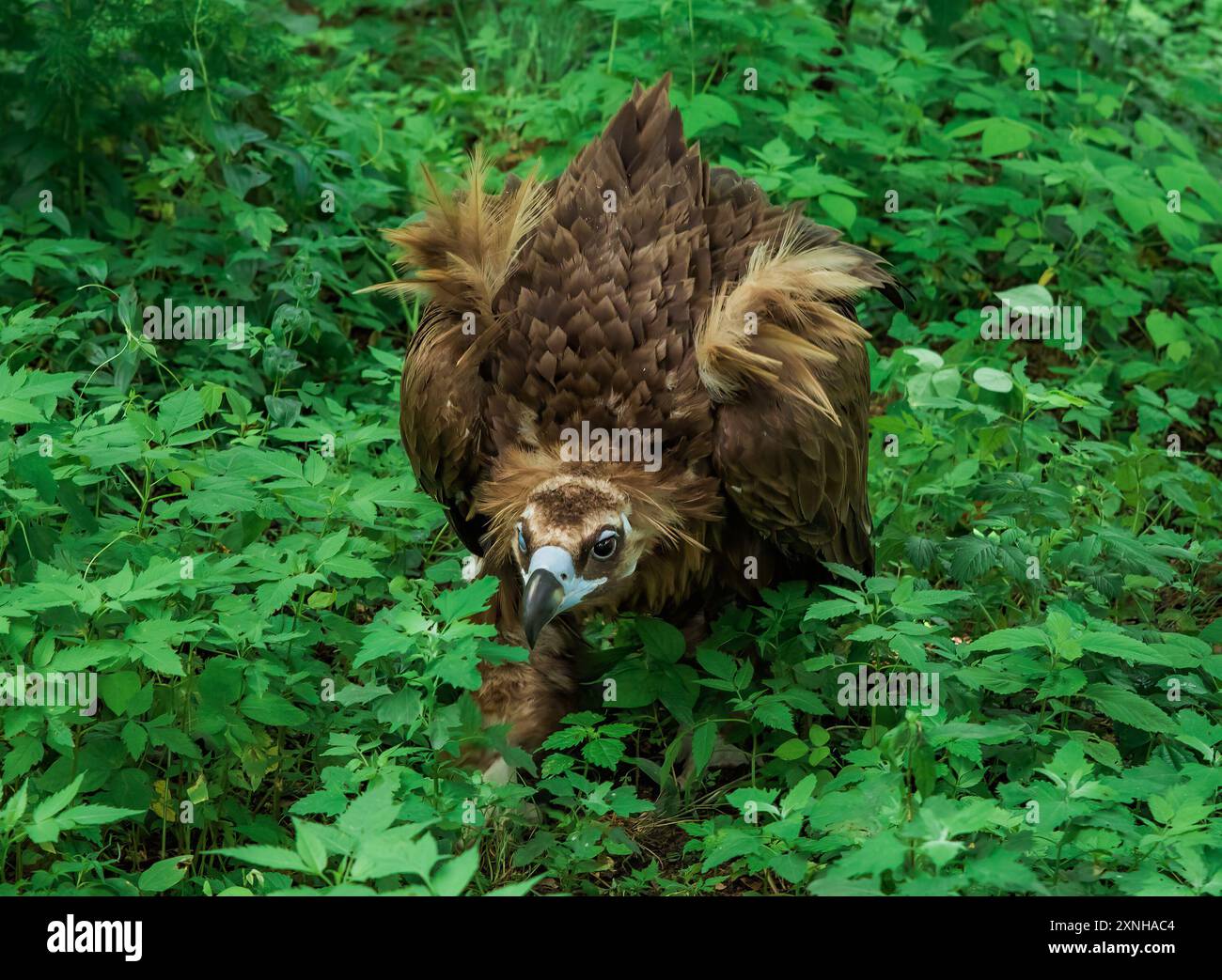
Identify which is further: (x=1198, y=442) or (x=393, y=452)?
(x=1198, y=442)

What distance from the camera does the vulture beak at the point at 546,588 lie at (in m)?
3.90

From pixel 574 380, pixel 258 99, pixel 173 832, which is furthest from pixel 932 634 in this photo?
pixel 258 99

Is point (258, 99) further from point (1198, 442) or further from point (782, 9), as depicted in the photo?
point (1198, 442)

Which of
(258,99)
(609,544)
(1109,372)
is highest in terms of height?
(258,99)

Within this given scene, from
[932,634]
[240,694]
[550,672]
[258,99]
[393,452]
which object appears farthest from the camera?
[258,99]

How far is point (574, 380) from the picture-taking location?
4.13m

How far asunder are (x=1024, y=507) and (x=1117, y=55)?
173 inches
